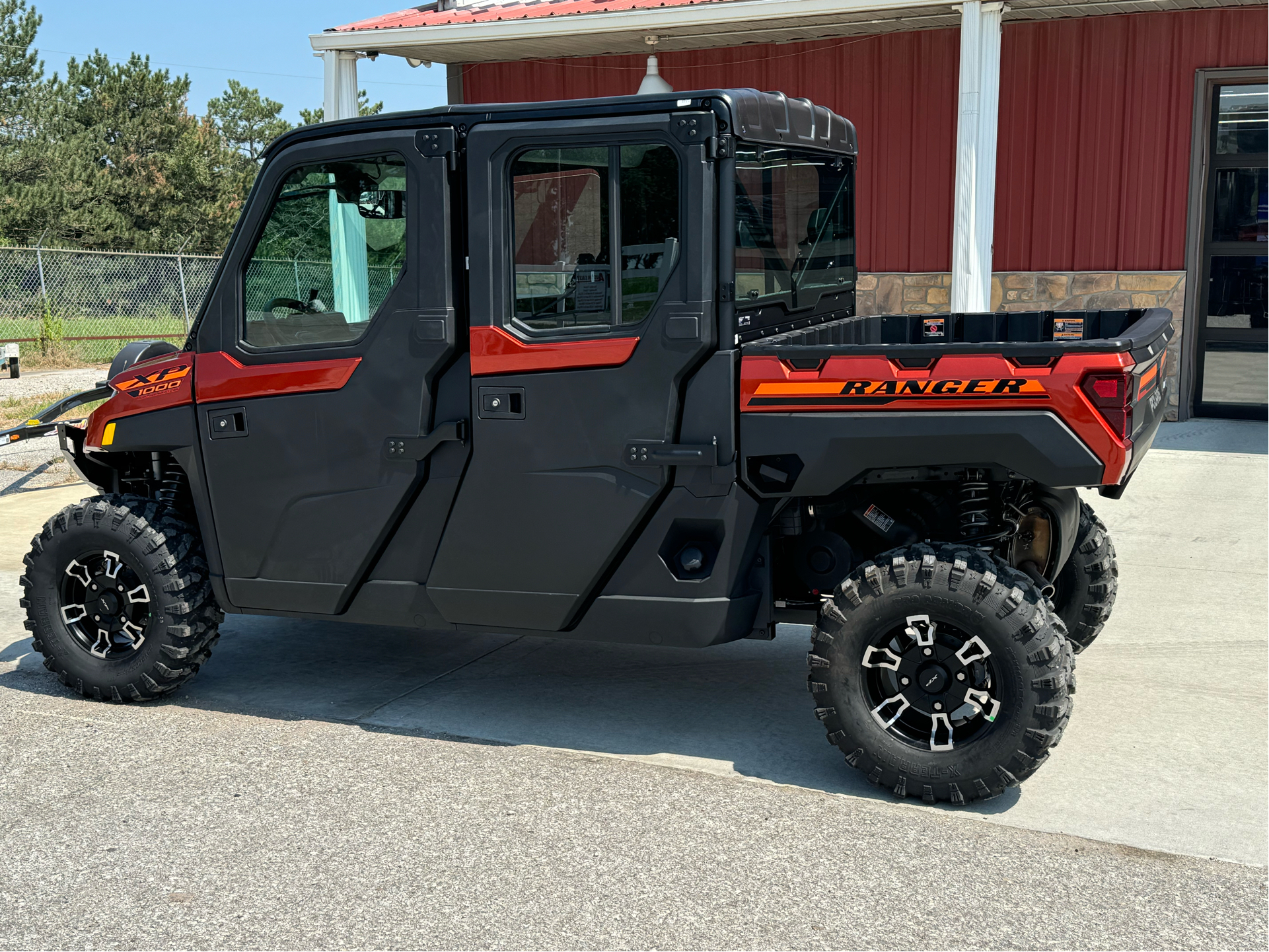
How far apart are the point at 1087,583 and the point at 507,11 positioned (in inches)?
381

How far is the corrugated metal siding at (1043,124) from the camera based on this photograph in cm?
1195

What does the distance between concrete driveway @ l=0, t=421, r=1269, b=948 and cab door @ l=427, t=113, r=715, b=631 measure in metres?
0.70

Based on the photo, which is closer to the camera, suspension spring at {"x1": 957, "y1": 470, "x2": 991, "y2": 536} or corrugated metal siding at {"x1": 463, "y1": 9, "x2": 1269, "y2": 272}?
suspension spring at {"x1": 957, "y1": 470, "x2": 991, "y2": 536}

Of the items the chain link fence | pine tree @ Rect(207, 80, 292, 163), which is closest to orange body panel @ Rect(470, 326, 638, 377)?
the chain link fence

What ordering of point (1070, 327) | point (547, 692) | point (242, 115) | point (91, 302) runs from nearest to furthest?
point (547, 692) → point (1070, 327) → point (91, 302) → point (242, 115)

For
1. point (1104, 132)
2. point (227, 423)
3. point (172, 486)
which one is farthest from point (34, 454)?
point (1104, 132)

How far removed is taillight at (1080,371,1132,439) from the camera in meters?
3.78

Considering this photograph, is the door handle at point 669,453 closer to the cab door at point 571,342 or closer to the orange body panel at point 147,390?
the cab door at point 571,342

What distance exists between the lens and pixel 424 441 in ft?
14.9

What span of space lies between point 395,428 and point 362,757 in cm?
116

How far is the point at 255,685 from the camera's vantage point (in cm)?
548

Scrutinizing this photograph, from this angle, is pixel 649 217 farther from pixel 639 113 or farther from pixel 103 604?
pixel 103 604

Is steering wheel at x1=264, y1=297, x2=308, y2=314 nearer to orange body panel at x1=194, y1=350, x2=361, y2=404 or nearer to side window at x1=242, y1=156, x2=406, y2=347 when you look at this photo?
side window at x1=242, y1=156, x2=406, y2=347

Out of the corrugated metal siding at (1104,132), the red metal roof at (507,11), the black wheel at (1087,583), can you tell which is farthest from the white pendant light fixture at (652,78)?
the black wheel at (1087,583)
